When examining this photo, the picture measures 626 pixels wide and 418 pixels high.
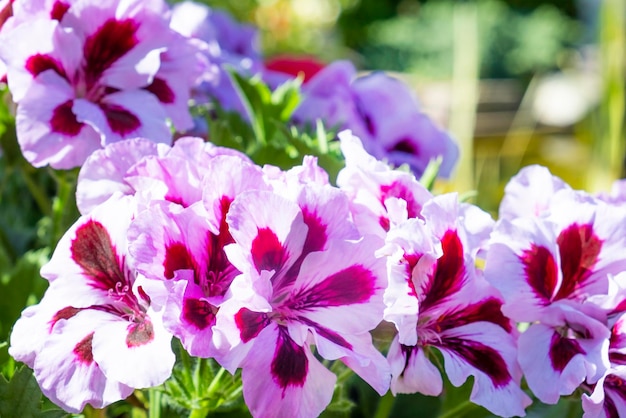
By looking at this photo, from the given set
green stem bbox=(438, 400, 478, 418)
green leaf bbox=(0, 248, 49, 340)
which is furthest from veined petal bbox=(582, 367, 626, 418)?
green leaf bbox=(0, 248, 49, 340)

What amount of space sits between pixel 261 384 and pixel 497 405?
14 cm

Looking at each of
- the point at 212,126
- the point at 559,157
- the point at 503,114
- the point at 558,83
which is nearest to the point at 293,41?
the point at 503,114

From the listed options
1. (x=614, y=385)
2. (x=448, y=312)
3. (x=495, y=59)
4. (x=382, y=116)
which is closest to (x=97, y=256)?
(x=448, y=312)

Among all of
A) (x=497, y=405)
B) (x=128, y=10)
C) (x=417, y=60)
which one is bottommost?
(x=417, y=60)

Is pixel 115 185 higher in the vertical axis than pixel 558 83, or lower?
higher

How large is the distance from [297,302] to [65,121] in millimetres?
226

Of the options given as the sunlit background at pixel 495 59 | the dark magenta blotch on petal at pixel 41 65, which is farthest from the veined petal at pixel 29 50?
the sunlit background at pixel 495 59

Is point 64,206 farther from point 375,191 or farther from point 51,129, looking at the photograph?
point 375,191

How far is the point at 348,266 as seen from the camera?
0.51 m

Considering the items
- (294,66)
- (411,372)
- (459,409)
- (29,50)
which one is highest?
(29,50)

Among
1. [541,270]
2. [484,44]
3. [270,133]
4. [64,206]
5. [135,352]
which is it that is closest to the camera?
[135,352]

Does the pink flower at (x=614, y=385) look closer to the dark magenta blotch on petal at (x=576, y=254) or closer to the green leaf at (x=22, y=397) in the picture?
the dark magenta blotch on petal at (x=576, y=254)

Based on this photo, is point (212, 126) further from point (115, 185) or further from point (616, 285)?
point (616, 285)

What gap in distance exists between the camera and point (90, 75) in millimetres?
670
